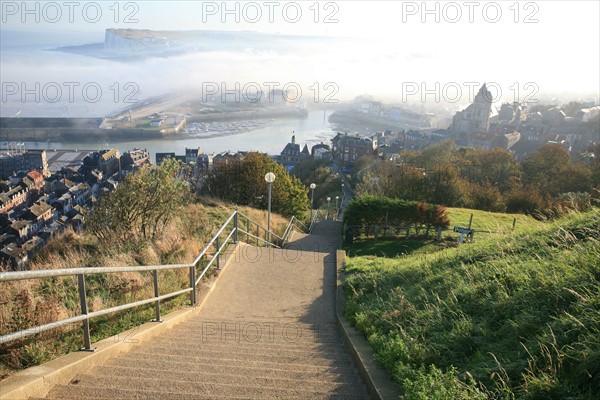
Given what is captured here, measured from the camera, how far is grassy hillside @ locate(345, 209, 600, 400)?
2.67 m

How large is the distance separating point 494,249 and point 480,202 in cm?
1980

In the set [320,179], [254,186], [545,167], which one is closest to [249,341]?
[254,186]

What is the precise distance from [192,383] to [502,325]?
259cm

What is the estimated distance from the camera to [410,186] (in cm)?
2383

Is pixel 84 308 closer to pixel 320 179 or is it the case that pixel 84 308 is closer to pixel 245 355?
pixel 245 355

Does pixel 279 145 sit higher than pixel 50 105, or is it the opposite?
pixel 50 105

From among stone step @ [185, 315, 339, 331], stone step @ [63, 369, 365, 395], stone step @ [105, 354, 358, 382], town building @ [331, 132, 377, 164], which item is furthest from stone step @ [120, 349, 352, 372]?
town building @ [331, 132, 377, 164]

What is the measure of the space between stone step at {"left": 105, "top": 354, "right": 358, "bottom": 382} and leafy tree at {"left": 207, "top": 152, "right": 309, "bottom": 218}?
47.3 feet

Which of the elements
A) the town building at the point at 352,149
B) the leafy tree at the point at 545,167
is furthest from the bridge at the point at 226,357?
the town building at the point at 352,149

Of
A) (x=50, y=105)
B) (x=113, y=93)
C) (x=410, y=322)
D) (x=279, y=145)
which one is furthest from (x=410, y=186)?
(x=113, y=93)

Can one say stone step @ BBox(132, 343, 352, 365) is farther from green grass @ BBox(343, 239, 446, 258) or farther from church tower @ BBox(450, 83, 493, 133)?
church tower @ BBox(450, 83, 493, 133)

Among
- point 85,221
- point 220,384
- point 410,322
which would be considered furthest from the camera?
point 85,221

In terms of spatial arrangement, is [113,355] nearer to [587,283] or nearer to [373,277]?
[587,283]

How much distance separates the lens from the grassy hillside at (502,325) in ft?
8.75
